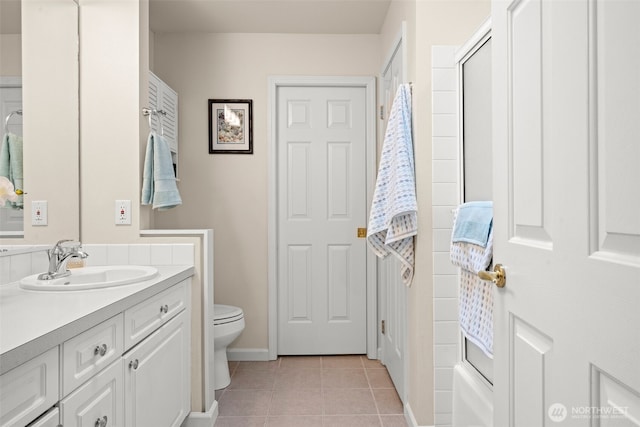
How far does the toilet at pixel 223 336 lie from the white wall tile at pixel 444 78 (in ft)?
5.94

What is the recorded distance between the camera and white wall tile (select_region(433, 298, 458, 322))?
6.50 ft

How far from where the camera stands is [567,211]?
2.57 feet

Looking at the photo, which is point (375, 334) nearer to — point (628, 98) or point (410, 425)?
point (410, 425)

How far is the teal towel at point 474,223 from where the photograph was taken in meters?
1.36

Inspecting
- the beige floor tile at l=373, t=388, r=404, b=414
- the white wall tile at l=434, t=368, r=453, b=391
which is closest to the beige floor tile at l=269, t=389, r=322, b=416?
the beige floor tile at l=373, t=388, r=404, b=414

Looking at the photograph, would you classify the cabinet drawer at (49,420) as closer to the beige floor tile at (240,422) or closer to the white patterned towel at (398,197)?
the beige floor tile at (240,422)

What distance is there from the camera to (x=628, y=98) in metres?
0.64

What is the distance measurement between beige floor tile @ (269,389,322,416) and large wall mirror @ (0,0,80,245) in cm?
145

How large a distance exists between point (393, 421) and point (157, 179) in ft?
5.95

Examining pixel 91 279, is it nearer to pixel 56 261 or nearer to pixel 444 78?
pixel 56 261

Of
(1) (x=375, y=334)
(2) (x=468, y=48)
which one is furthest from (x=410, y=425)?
(2) (x=468, y=48)

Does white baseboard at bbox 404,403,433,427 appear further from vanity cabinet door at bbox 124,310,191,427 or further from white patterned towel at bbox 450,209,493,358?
vanity cabinet door at bbox 124,310,191,427

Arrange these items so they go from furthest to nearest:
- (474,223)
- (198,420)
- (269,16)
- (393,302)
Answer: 1. (269,16)
2. (393,302)
3. (198,420)
4. (474,223)

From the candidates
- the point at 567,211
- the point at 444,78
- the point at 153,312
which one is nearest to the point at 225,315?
the point at 153,312
